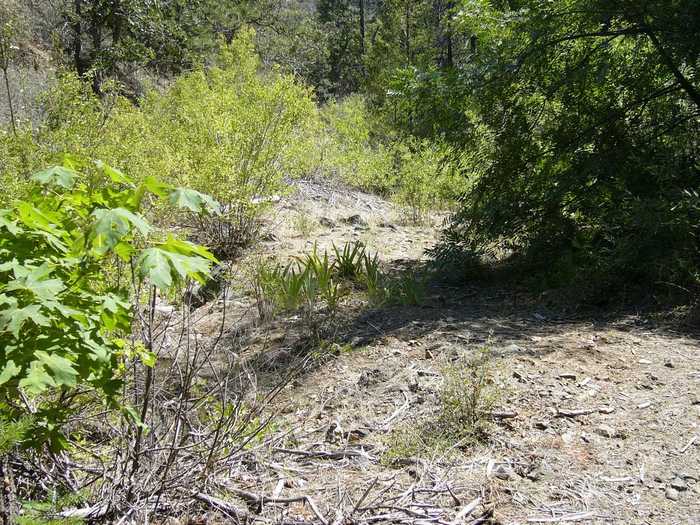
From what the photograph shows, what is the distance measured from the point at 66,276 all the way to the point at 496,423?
1.93m

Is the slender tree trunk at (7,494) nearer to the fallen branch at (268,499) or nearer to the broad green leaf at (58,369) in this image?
the broad green leaf at (58,369)

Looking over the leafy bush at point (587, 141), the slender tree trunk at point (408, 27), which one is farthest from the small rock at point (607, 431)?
the slender tree trunk at point (408, 27)

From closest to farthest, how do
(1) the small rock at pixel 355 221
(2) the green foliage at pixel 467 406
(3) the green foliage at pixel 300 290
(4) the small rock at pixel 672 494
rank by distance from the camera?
(4) the small rock at pixel 672 494 < (2) the green foliage at pixel 467 406 < (3) the green foliage at pixel 300 290 < (1) the small rock at pixel 355 221

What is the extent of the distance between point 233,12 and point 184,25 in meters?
4.11

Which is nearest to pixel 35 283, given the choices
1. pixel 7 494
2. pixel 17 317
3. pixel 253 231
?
pixel 17 317

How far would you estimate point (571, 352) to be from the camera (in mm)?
3303

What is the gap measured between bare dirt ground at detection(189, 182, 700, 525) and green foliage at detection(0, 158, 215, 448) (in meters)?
0.87

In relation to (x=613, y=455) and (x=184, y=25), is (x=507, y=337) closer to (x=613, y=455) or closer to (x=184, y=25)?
(x=613, y=455)

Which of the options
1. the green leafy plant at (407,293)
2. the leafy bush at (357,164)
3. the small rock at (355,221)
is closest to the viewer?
the green leafy plant at (407,293)

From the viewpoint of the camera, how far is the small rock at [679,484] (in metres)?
2.15

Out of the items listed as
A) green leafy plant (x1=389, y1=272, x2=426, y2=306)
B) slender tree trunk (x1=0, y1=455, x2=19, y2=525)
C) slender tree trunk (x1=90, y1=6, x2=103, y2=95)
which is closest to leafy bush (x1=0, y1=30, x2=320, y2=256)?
green leafy plant (x1=389, y1=272, x2=426, y2=306)

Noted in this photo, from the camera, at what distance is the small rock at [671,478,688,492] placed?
2154mm

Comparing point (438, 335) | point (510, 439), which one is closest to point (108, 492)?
point (510, 439)

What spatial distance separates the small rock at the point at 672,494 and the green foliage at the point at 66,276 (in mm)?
1861
